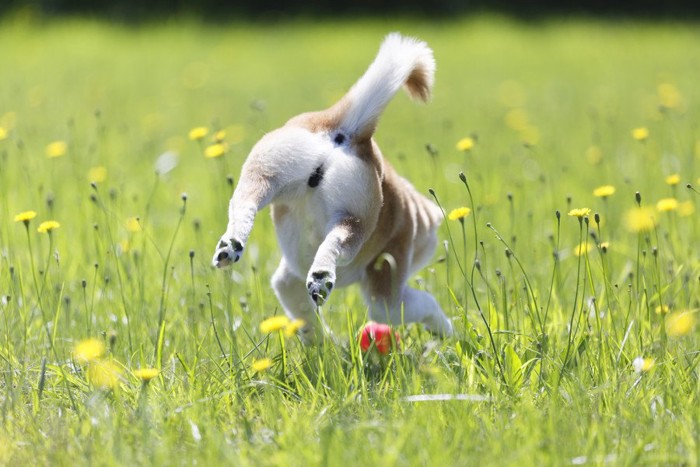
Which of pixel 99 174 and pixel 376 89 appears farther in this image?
pixel 99 174

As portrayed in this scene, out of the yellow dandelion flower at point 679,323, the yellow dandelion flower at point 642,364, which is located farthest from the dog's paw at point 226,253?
the yellow dandelion flower at point 679,323

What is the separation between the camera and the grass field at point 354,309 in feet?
7.66

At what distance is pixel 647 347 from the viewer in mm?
2914

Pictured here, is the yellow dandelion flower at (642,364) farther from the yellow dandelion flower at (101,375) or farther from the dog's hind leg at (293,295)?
the yellow dandelion flower at (101,375)

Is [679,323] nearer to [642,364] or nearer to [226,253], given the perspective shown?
[642,364]

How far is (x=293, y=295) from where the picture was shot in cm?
294

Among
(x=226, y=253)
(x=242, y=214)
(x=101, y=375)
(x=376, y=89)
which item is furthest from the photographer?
(x=376, y=89)

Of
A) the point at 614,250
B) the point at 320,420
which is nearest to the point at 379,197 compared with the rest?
the point at 320,420

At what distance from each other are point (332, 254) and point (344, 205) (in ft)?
0.61

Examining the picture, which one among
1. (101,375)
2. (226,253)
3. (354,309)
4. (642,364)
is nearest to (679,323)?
(642,364)

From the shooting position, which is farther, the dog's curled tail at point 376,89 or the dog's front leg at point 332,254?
the dog's curled tail at point 376,89

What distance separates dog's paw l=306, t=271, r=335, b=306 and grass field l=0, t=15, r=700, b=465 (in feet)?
0.74

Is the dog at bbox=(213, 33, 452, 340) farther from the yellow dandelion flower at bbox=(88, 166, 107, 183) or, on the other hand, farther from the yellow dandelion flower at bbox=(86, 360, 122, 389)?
the yellow dandelion flower at bbox=(88, 166, 107, 183)

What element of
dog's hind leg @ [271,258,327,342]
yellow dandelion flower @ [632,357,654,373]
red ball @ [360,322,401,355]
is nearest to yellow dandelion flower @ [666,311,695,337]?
yellow dandelion flower @ [632,357,654,373]
